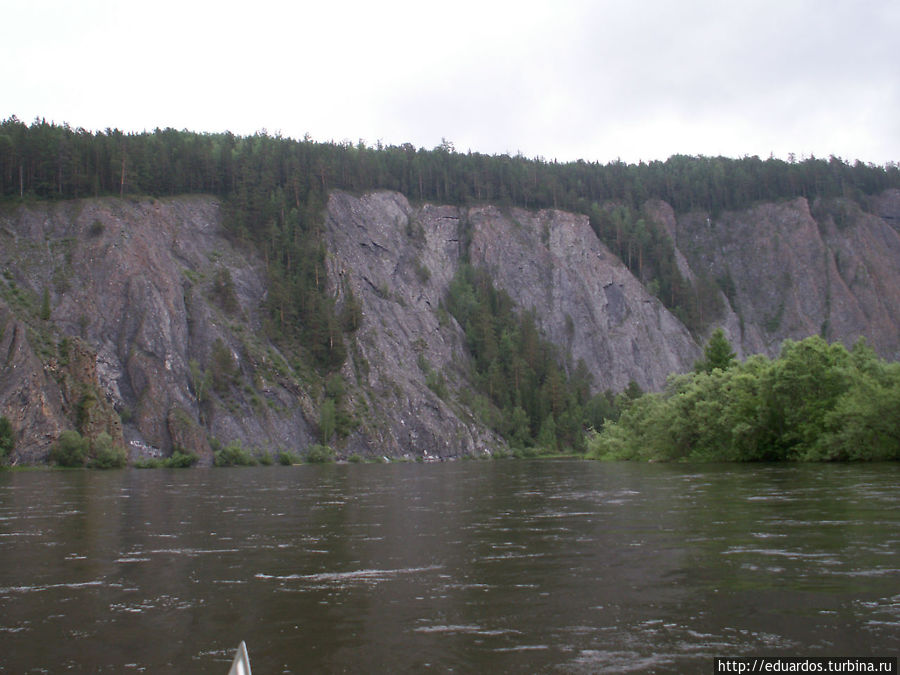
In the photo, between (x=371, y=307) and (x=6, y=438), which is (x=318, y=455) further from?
(x=6, y=438)

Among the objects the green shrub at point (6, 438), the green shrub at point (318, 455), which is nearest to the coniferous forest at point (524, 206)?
the green shrub at point (318, 455)

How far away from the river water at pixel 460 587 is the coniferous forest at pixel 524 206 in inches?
1093

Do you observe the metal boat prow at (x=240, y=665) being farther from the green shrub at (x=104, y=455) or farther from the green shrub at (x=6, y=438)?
the green shrub at (x=104, y=455)

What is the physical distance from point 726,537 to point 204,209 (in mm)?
115430

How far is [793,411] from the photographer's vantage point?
5197 centimetres

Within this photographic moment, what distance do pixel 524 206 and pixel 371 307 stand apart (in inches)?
1957

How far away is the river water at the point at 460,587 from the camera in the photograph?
31.7 ft

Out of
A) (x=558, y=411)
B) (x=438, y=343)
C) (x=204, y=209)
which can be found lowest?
(x=558, y=411)

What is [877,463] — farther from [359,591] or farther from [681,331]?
[681,331]

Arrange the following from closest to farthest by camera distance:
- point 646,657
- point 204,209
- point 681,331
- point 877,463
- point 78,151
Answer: point 646,657 < point 877,463 < point 78,151 < point 204,209 < point 681,331

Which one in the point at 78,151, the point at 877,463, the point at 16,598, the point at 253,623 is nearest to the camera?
the point at 253,623

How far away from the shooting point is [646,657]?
9.23m

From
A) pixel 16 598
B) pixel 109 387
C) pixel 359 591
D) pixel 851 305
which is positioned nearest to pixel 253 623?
pixel 359 591

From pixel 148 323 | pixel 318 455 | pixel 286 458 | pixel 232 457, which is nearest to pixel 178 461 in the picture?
pixel 232 457
